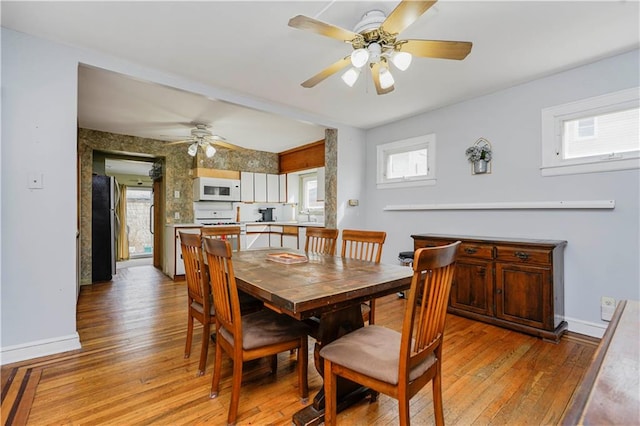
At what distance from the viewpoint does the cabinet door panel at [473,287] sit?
2.88 m

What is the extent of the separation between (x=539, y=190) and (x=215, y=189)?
15.6 ft

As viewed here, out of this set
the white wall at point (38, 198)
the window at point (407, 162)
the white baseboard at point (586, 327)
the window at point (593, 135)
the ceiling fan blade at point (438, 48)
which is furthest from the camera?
the window at point (407, 162)

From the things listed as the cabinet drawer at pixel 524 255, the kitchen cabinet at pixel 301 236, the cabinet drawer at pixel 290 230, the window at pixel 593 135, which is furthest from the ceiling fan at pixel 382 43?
the cabinet drawer at pixel 290 230

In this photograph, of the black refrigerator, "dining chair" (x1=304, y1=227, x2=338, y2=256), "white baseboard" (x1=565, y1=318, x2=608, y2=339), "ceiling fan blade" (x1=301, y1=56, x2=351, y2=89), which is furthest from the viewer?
the black refrigerator

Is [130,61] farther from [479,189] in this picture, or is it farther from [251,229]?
[479,189]

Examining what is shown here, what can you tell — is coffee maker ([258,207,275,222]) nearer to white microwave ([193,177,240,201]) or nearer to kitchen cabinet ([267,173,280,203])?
kitchen cabinet ([267,173,280,203])

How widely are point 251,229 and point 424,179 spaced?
322 centimetres

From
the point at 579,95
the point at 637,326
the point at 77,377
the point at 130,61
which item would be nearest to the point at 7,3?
the point at 130,61

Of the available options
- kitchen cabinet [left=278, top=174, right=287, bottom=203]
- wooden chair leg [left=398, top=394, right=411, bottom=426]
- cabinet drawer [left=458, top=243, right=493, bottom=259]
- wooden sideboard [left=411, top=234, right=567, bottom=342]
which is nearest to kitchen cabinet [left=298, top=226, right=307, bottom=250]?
kitchen cabinet [left=278, top=174, right=287, bottom=203]

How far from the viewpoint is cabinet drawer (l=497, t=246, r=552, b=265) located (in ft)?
8.31

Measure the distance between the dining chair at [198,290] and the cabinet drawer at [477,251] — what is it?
7.97 ft

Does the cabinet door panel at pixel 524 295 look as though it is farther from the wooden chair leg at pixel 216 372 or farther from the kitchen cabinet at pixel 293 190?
the kitchen cabinet at pixel 293 190

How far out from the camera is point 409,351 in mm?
1164

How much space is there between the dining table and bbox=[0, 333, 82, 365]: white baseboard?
1.54 meters
